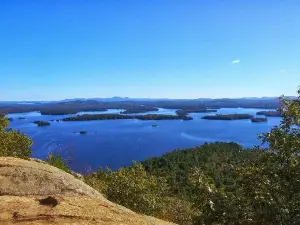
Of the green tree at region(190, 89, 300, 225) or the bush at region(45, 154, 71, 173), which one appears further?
the bush at region(45, 154, 71, 173)

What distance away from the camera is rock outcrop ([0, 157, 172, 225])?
11445 mm

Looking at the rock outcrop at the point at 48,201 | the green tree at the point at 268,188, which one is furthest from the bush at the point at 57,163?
the green tree at the point at 268,188

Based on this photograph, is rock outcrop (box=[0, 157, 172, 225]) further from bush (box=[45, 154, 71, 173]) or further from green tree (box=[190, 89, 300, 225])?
bush (box=[45, 154, 71, 173])

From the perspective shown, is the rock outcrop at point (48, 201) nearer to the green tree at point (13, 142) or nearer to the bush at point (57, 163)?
the bush at point (57, 163)

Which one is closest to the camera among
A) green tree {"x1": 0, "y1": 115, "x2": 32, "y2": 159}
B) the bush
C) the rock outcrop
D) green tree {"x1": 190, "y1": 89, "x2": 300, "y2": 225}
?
the rock outcrop

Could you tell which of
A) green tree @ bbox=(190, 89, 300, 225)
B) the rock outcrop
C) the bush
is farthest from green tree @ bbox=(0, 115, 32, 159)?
green tree @ bbox=(190, 89, 300, 225)

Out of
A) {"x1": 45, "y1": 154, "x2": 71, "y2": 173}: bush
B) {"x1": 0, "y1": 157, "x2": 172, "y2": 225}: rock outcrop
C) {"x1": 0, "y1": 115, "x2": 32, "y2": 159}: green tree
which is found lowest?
{"x1": 45, "y1": 154, "x2": 71, "y2": 173}: bush

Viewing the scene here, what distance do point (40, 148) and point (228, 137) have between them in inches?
3724

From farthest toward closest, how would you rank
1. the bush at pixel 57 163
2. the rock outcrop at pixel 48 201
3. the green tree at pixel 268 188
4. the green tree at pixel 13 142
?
the bush at pixel 57 163, the green tree at pixel 13 142, the green tree at pixel 268 188, the rock outcrop at pixel 48 201

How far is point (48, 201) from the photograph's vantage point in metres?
12.6

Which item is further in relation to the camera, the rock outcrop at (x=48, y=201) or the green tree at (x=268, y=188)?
the green tree at (x=268, y=188)

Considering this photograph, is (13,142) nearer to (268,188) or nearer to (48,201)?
(48,201)

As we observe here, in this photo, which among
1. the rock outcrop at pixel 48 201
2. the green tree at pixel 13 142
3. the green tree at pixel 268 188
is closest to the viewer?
the rock outcrop at pixel 48 201

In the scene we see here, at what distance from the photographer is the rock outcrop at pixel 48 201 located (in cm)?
1145
